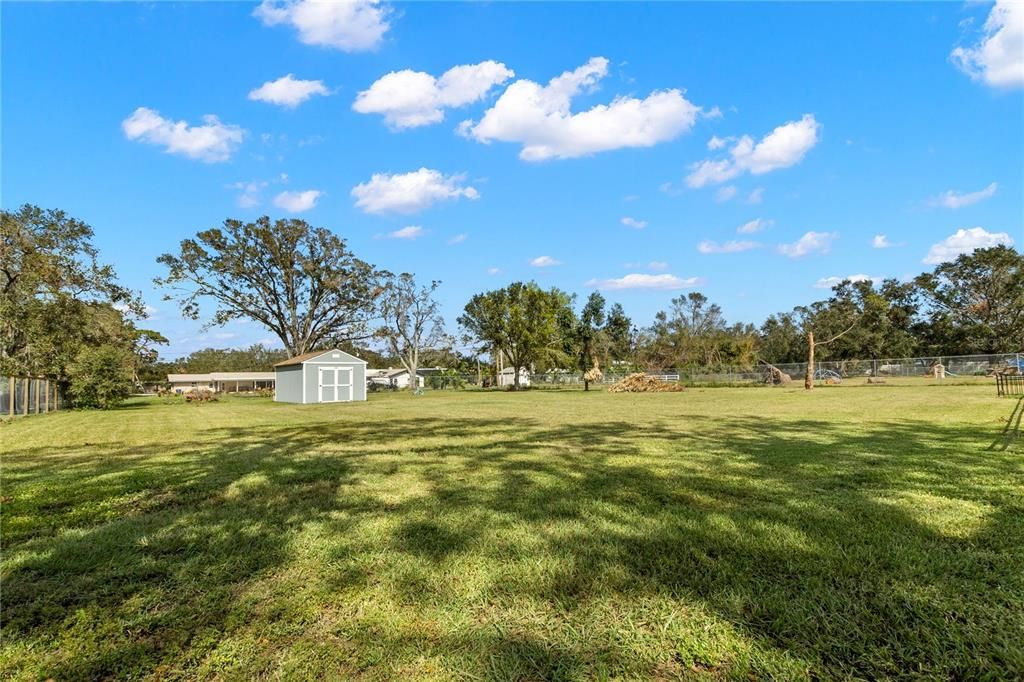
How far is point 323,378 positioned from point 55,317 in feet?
39.0

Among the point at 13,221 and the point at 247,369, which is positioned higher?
the point at 13,221

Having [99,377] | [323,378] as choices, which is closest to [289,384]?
[323,378]

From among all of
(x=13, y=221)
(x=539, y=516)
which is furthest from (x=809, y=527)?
(x=13, y=221)

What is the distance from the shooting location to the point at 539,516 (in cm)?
373

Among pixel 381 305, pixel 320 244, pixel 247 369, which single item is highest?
pixel 320 244

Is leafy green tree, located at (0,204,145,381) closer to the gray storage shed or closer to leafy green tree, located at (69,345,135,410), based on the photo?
leafy green tree, located at (69,345,135,410)

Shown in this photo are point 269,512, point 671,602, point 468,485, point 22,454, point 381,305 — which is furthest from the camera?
point 381,305

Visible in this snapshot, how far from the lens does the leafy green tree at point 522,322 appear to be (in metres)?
40.4

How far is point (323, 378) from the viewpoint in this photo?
27.9 meters

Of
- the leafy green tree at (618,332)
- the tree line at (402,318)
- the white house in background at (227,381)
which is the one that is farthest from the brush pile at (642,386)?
the white house in background at (227,381)

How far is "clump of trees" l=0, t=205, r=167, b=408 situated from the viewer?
795 inches

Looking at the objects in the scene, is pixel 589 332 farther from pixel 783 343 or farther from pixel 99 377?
pixel 99 377

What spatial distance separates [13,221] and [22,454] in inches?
790

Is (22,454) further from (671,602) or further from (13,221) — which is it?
(13,221)
